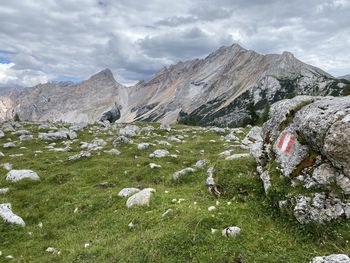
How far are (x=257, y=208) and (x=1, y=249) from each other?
502 inches

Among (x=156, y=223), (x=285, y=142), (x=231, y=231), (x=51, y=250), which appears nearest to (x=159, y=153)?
(x=156, y=223)

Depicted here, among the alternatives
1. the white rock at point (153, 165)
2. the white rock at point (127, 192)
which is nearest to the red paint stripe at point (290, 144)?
the white rock at point (127, 192)

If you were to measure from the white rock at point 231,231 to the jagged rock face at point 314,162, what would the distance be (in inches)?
103

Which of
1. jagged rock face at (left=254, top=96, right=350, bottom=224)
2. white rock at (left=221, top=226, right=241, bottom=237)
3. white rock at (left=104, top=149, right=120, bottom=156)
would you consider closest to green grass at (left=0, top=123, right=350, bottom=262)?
white rock at (left=221, top=226, right=241, bottom=237)

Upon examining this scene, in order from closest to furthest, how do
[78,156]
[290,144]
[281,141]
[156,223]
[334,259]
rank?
[334,259]
[156,223]
[290,144]
[281,141]
[78,156]

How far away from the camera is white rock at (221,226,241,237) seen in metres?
14.8

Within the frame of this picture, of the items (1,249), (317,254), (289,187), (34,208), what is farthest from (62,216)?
(317,254)

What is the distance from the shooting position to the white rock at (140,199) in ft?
67.4

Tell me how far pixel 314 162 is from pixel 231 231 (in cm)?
499

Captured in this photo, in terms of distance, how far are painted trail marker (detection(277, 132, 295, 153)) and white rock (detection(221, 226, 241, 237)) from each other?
5.36m

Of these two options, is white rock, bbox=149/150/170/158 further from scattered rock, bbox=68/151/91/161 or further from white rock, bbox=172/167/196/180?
white rock, bbox=172/167/196/180

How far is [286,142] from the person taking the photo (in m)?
18.5

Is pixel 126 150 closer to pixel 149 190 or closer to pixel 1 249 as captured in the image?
pixel 149 190

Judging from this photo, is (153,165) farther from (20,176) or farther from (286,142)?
(286,142)
